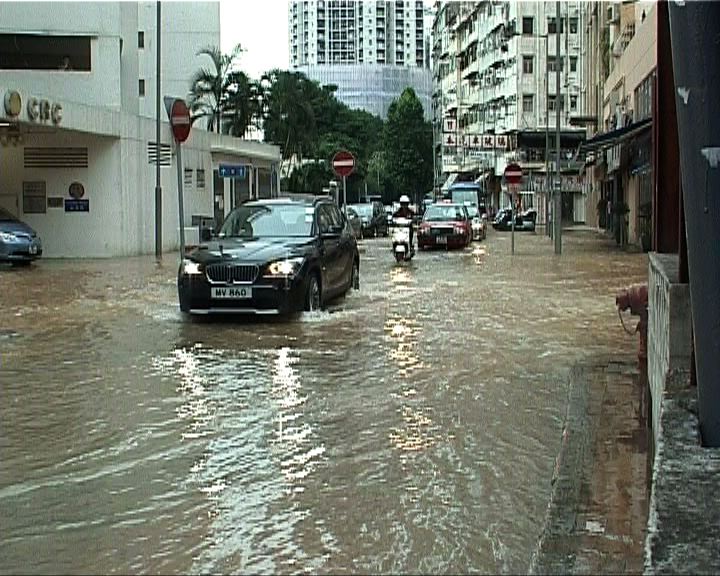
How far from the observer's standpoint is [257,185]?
5119 cm

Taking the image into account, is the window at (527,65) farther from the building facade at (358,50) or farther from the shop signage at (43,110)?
the shop signage at (43,110)

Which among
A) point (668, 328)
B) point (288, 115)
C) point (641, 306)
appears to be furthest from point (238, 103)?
point (668, 328)

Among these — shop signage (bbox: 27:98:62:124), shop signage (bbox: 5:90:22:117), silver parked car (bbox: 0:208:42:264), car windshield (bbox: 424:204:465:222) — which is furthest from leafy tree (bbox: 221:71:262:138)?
shop signage (bbox: 5:90:22:117)

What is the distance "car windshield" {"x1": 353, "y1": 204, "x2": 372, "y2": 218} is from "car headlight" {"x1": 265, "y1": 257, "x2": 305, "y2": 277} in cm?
3590

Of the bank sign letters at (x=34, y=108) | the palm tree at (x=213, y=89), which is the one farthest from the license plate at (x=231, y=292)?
the palm tree at (x=213, y=89)

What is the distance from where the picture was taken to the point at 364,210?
2030 inches

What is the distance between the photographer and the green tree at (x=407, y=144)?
4139 inches

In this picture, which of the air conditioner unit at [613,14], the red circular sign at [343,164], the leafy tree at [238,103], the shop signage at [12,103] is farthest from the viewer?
the leafy tree at [238,103]

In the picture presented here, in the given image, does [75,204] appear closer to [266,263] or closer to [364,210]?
[266,263]

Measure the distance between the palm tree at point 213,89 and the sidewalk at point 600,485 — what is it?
49.4 meters

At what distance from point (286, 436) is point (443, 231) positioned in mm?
28893

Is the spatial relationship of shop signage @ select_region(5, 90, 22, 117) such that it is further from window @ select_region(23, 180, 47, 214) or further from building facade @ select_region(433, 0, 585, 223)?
building facade @ select_region(433, 0, 585, 223)

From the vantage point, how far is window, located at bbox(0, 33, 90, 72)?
1533 inches

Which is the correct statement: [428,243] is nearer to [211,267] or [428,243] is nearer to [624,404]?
[211,267]
